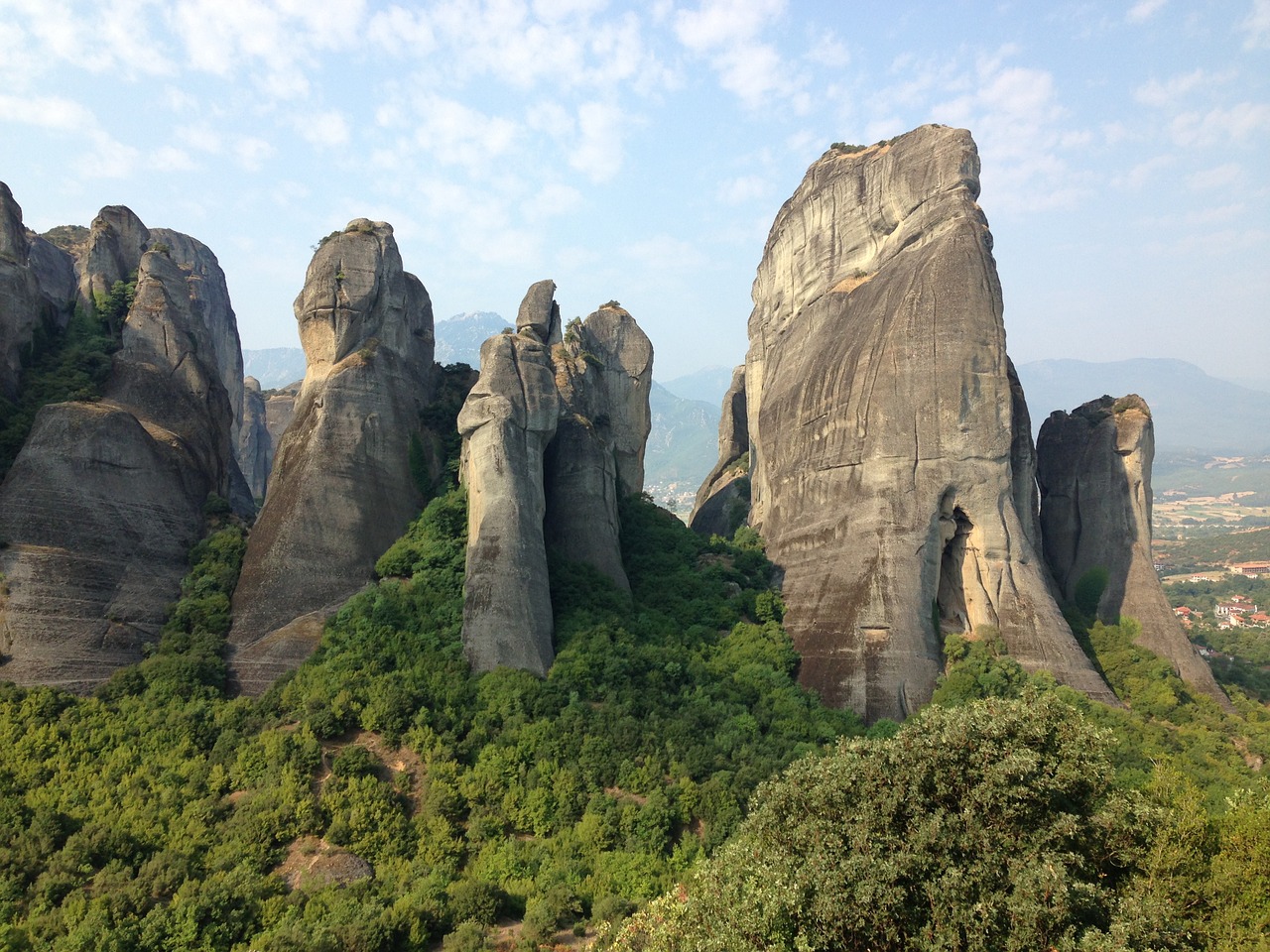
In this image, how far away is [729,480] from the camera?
48625mm

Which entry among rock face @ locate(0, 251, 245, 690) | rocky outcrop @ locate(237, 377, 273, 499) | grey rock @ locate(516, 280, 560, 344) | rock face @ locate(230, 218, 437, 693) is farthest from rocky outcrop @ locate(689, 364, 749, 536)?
rocky outcrop @ locate(237, 377, 273, 499)

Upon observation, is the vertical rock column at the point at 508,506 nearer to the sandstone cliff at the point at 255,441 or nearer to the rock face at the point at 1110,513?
the rock face at the point at 1110,513

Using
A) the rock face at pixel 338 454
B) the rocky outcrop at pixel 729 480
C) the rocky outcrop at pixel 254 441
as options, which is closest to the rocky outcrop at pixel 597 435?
the rocky outcrop at pixel 729 480

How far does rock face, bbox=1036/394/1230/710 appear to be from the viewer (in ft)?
105

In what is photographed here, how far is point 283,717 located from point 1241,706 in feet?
105

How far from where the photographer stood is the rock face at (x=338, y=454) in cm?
2567

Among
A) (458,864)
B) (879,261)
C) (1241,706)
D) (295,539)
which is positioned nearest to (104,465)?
(295,539)

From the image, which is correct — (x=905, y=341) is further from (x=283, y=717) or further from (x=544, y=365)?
(x=283, y=717)

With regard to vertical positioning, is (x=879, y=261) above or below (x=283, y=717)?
above

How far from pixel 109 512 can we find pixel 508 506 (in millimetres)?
11297

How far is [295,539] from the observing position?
2686 centimetres

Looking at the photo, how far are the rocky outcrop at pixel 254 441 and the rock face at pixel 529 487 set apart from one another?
37118 millimetres

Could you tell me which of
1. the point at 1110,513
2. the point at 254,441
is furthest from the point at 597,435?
the point at 254,441

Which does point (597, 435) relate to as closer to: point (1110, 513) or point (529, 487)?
point (529, 487)
